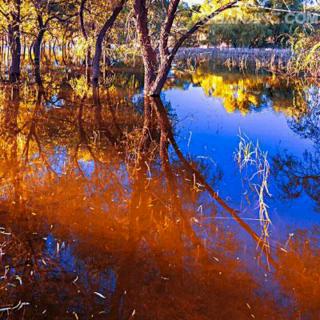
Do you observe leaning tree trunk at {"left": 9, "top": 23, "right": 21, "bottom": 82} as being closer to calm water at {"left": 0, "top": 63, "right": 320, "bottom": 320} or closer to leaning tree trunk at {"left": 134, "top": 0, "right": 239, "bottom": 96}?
leaning tree trunk at {"left": 134, "top": 0, "right": 239, "bottom": 96}

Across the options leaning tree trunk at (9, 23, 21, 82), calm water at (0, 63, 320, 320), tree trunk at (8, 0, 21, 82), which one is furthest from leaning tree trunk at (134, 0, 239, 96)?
leaning tree trunk at (9, 23, 21, 82)

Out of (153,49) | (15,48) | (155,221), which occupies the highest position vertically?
(153,49)

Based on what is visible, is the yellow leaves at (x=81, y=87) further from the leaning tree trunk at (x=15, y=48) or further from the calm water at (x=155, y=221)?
the calm water at (x=155, y=221)

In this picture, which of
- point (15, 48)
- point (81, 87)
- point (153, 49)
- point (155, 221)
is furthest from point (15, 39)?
point (155, 221)

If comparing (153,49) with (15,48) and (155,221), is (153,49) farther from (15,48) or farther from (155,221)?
(155,221)

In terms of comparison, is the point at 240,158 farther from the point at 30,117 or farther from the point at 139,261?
the point at 30,117

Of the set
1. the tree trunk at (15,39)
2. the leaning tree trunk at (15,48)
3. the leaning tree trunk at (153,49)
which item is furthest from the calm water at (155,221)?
the leaning tree trunk at (15,48)

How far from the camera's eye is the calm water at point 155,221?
12.0ft

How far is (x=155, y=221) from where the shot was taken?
5.25 meters

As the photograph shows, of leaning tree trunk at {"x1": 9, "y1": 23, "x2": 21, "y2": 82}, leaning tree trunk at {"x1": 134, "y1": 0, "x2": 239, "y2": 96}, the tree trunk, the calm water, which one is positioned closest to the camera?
the calm water

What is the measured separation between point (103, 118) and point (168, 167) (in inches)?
183

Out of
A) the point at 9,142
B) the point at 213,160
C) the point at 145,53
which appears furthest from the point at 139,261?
the point at 145,53

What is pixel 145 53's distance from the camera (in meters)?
15.9

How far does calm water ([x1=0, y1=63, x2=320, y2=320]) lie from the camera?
3.66m
